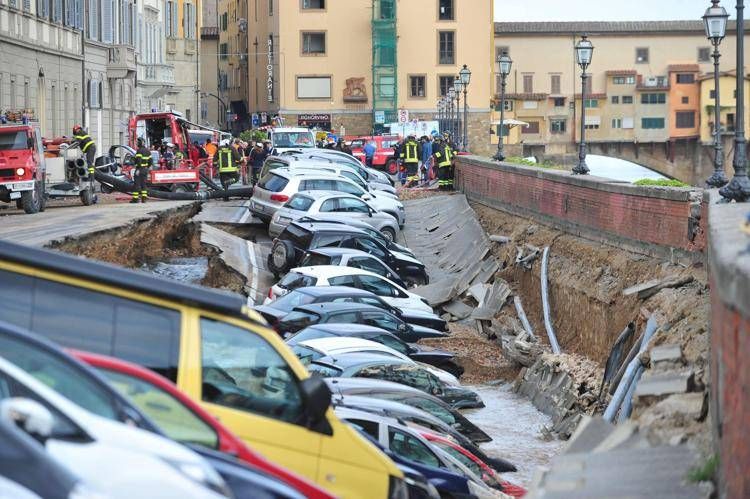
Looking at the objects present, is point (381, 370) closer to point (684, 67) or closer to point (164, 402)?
point (164, 402)

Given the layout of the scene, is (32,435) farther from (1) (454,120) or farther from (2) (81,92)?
(1) (454,120)

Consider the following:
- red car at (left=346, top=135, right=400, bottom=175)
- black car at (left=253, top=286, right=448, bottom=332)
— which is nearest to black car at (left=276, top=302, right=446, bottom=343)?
black car at (left=253, top=286, right=448, bottom=332)

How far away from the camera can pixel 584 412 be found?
20.0 meters

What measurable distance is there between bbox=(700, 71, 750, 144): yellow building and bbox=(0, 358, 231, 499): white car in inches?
4085

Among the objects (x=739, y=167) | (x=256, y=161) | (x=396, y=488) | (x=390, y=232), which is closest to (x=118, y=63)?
(x=256, y=161)

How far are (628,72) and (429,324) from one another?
308 ft

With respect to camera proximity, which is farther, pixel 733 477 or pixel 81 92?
pixel 81 92

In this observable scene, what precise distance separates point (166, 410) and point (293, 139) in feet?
174

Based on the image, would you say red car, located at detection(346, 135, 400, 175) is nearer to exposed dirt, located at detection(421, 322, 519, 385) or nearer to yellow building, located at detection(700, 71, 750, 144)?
exposed dirt, located at detection(421, 322, 519, 385)

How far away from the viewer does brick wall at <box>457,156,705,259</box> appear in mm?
22031

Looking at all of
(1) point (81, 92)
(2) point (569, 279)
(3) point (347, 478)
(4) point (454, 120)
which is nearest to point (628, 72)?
(4) point (454, 120)

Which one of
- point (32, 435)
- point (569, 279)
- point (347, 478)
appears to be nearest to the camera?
point (32, 435)

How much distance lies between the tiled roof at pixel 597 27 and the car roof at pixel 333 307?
93.7 meters

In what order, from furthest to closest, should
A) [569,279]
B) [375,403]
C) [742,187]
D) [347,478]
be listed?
[569,279]
[742,187]
[375,403]
[347,478]
